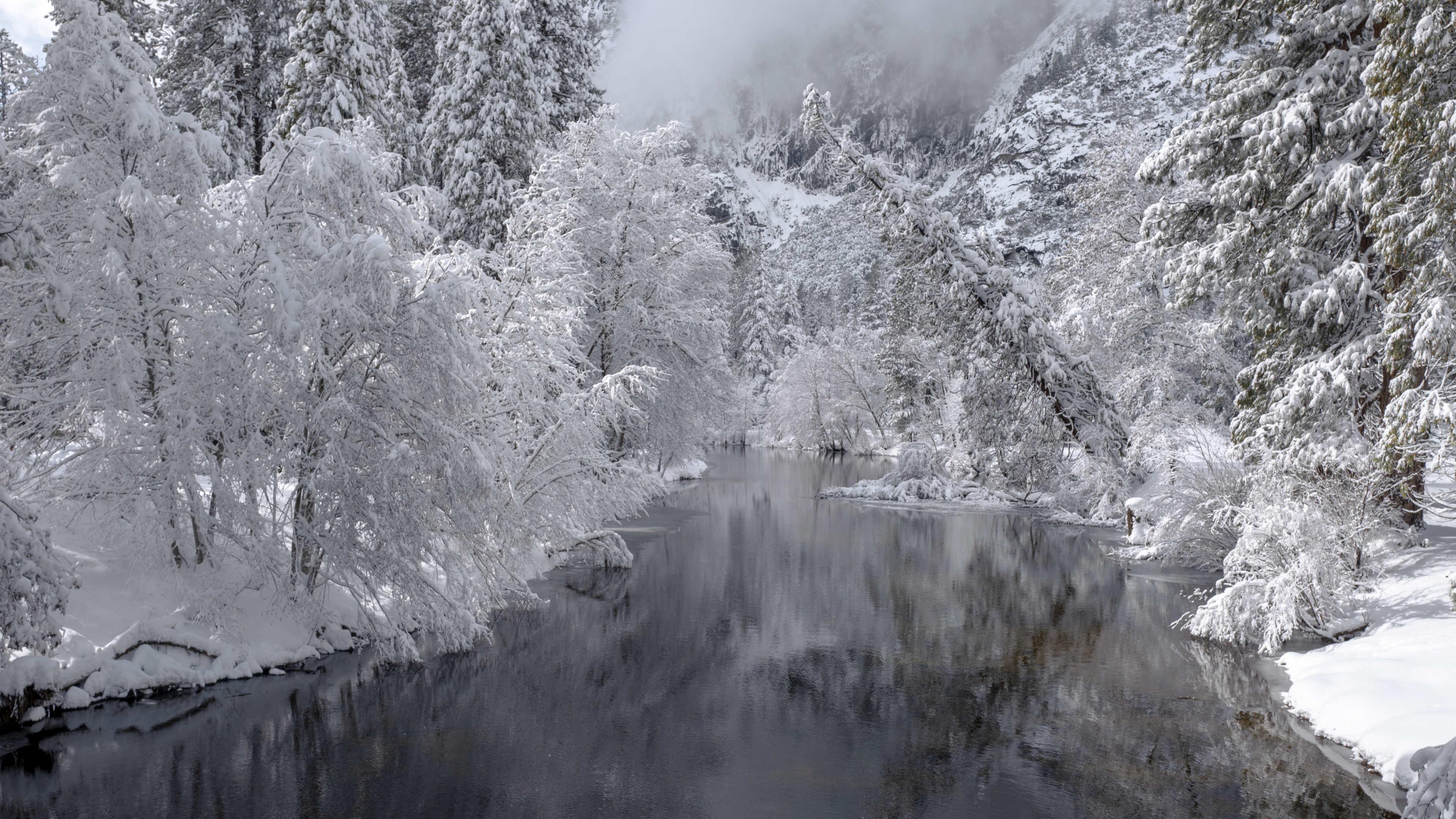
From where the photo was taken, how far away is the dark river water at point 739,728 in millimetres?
7250

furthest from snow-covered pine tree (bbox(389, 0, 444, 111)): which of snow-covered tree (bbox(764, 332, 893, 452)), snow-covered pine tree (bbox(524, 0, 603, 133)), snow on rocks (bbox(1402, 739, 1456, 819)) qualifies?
snow-covered tree (bbox(764, 332, 893, 452))

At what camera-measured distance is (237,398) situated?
9.91 metres

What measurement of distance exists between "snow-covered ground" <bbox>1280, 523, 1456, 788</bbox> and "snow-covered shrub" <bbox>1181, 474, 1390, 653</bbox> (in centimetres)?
39

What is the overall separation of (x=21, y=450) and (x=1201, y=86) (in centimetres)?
1974

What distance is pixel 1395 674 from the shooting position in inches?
361

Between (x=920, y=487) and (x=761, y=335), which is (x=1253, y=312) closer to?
(x=920, y=487)

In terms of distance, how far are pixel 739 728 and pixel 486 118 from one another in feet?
68.7

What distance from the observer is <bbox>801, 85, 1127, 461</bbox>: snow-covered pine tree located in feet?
74.6

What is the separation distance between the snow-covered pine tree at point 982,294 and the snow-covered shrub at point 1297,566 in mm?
10447

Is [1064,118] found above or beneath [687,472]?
above

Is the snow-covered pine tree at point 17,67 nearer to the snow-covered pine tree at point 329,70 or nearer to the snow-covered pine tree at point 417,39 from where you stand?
the snow-covered pine tree at point 329,70

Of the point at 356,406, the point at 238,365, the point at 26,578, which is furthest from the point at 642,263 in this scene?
the point at 26,578

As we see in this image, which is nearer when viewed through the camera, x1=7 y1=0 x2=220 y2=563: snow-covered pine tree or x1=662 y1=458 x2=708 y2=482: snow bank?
x1=7 y1=0 x2=220 y2=563: snow-covered pine tree

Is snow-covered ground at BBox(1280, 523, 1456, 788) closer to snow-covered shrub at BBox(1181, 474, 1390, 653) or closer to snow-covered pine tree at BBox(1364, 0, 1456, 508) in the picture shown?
snow-covered shrub at BBox(1181, 474, 1390, 653)
